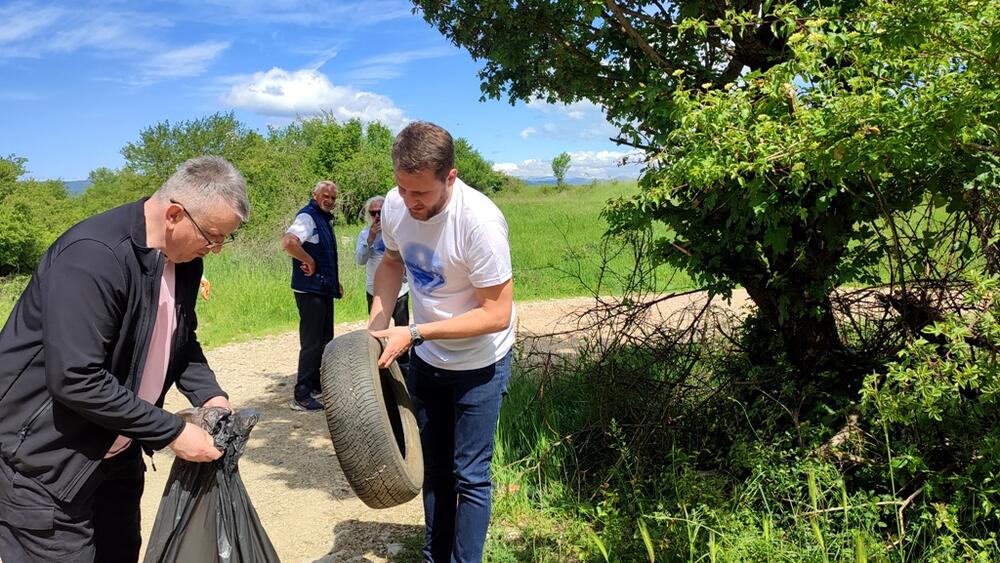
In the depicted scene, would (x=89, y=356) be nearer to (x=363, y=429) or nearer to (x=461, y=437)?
(x=363, y=429)

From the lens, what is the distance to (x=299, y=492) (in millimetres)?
4832

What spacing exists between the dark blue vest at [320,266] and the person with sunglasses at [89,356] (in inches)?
155

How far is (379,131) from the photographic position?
53.0m

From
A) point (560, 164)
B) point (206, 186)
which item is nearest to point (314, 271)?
point (206, 186)

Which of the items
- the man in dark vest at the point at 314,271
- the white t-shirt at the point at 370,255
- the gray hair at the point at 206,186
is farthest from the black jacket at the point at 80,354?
the white t-shirt at the point at 370,255

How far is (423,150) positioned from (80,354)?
1.25 meters

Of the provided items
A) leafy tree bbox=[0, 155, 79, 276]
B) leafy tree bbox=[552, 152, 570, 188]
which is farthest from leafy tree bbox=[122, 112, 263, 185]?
leafy tree bbox=[552, 152, 570, 188]

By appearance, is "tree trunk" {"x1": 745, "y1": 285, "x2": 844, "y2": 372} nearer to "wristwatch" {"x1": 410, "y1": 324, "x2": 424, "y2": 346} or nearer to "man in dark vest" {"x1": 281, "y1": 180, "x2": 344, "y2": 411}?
"wristwatch" {"x1": 410, "y1": 324, "x2": 424, "y2": 346}

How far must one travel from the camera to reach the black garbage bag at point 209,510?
95.3 inches

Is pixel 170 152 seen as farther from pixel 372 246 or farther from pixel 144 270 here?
pixel 144 270

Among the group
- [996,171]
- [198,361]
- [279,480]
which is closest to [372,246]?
[279,480]

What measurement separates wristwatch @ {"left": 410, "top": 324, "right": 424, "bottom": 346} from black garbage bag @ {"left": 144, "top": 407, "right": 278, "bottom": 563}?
2.25 ft

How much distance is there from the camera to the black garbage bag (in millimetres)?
2422

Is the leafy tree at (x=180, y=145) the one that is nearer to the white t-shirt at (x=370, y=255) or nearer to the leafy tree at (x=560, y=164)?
the leafy tree at (x=560, y=164)
